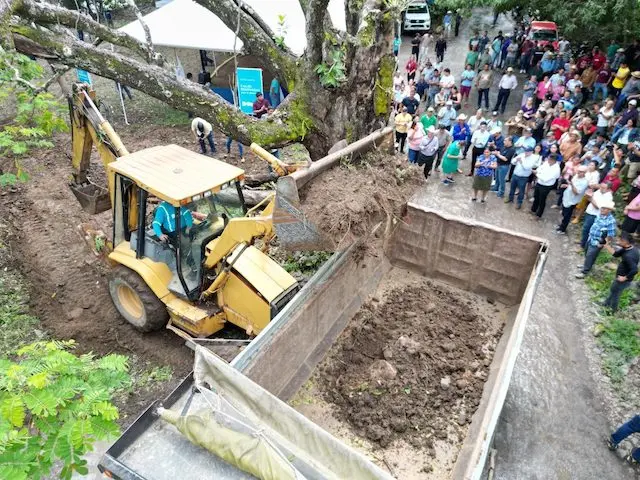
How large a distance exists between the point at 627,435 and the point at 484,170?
18.3 ft

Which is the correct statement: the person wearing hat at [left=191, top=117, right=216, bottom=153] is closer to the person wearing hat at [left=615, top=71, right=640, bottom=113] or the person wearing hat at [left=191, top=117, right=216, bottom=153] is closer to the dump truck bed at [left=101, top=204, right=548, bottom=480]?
the dump truck bed at [left=101, top=204, right=548, bottom=480]

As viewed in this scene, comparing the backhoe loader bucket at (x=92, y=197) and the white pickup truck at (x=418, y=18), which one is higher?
the white pickup truck at (x=418, y=18)

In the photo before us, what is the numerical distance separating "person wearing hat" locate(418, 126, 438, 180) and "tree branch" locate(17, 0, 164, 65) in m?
5.48

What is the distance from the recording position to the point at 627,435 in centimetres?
496

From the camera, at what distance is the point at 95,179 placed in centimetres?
1034

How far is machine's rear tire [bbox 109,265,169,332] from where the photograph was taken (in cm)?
577

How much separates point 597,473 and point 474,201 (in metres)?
5.98

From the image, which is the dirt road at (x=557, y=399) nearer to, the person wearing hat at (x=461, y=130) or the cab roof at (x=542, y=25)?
the person wearing hat at (x=461, y=130)

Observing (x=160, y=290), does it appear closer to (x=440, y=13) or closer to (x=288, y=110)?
(x=288, y=110)

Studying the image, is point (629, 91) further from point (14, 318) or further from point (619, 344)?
point (14, 318)

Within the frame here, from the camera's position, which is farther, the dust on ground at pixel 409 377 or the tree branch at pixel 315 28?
the tree branch at pixel 315 28

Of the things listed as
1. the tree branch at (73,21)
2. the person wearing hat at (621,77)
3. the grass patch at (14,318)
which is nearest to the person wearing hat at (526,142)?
the person wearing hat at (621,77)

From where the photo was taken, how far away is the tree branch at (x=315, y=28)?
5.82 meters

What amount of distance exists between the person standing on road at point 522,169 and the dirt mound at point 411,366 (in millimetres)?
4324
